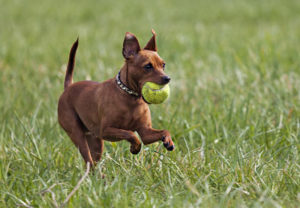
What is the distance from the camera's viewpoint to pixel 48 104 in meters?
5.25

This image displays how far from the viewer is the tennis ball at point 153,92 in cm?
288

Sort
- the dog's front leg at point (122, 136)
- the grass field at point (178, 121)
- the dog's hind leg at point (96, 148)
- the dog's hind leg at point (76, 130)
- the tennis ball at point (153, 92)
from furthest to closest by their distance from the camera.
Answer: the dog's hind leg at point (96, 148), the dog's hind leg at point (76, 130), the grass field at point (178, 121), the dog's front leg at point (122, 136), the tennis ball at point (153, 92)

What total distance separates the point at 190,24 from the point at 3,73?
550cm

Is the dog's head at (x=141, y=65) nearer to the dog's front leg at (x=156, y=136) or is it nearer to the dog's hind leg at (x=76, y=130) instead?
the dog's front leg at (x=156, y=136)

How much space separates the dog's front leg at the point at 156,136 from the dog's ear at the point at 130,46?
1.55ft

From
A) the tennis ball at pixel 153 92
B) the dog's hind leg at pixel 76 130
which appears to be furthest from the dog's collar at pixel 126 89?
the dog's hind leg at pixel 76 130

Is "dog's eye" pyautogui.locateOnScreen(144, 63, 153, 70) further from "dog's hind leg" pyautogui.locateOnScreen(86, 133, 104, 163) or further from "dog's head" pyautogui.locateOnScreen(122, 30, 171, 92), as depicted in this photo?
"dog's hind leg" pyautogui.locateOnScreen(86, 133, 104, 163)

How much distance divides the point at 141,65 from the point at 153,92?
202 mm

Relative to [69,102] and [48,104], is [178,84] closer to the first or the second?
[48,104]

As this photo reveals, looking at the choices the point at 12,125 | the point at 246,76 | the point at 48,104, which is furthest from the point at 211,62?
the point at 12,125

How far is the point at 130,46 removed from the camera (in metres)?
3.08

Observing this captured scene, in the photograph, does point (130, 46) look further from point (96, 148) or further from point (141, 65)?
point (96, 148)

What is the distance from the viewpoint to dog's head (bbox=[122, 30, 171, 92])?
2934 mm

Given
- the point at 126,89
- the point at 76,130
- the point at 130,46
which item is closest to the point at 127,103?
the point at 126,89
